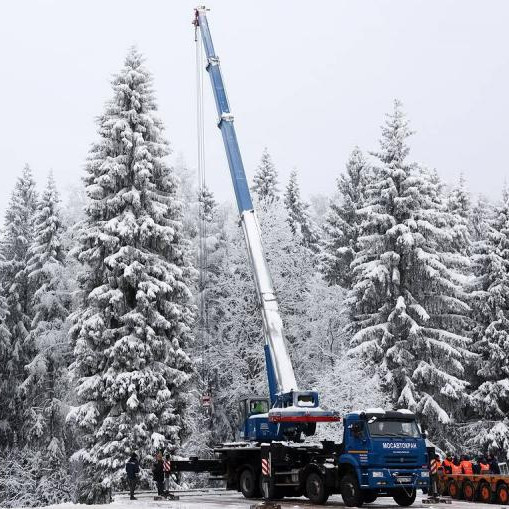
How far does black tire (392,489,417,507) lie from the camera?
25641 mm

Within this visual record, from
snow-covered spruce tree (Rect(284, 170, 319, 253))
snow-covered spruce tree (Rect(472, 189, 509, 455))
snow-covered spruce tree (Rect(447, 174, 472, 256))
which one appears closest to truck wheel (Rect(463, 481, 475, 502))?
snow-covered spruce tree (Rect(472, 189, 509, 455))

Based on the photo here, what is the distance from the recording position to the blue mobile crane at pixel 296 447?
→ 80.6 ft

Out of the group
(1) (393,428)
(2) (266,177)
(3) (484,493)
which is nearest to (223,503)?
(1) (393,428)

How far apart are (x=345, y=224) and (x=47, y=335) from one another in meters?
17.9

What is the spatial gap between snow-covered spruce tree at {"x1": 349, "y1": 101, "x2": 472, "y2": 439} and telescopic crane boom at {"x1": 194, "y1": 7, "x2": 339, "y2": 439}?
9960 millimetres

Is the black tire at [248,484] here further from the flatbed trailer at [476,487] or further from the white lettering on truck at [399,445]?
the flatbed trailer at [476,487]

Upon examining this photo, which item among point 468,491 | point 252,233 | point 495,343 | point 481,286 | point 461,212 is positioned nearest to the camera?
point 468,491

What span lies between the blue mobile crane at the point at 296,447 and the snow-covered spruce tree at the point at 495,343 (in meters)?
14.9

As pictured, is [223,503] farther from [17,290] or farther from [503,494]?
[17,290]

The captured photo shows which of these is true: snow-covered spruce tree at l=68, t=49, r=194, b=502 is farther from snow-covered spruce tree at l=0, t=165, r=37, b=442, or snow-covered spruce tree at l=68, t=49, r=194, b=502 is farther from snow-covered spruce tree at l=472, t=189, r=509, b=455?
snow-covered spruce tree at l=472, t=189, r=509, b=455

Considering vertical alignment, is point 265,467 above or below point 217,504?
above

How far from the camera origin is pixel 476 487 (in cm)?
2680

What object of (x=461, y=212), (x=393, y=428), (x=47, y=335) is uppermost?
(x=461, y=212)

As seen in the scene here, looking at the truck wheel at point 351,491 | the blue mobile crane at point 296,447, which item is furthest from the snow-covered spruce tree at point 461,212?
the truck wheel at point 351,491
